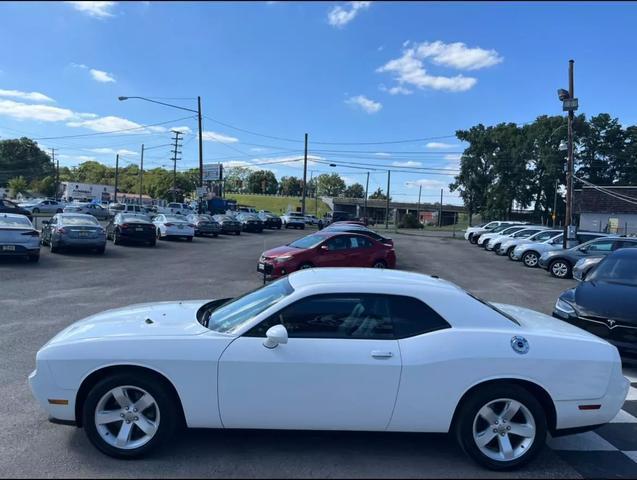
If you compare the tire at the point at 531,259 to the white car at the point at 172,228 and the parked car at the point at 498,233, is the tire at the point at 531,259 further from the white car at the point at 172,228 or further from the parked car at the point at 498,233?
the white car at the point at 172,228

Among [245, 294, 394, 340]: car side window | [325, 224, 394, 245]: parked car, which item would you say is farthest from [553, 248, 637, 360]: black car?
[325, 224, 394, 245]: parked car

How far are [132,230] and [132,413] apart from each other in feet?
62.4

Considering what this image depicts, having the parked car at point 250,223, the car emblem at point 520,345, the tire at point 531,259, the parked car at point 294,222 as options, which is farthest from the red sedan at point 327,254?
the parked car at point 294,222

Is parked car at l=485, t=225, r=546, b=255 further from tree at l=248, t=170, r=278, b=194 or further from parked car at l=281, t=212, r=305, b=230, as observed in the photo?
tree at l=248, t=170, r=278, b=194

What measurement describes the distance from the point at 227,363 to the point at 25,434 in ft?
6.34

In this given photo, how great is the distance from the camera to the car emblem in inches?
146

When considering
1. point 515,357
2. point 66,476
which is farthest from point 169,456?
point 515,357

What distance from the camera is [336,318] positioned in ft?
12.5

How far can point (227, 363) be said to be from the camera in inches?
142

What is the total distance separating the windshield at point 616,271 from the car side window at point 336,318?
543 centimetres

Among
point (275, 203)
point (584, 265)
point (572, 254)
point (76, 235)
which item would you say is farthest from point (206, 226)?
point (275, 203)

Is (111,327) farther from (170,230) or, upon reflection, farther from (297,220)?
(297,220)

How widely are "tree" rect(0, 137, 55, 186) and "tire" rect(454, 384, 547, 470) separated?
442 feet

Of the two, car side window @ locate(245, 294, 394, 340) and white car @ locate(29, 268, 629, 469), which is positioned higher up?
car side window @ locate(245, 294, 394, 340)
